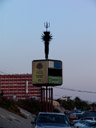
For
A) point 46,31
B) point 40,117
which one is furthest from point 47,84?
point 40,117

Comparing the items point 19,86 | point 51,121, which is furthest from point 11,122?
point 19,86

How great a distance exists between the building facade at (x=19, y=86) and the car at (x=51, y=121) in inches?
2457

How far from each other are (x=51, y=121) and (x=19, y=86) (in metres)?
68.6

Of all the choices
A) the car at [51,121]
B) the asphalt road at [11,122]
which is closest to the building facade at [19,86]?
the asphalt road at [11,122]

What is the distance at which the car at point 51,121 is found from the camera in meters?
15.3

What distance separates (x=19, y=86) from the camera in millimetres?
84250

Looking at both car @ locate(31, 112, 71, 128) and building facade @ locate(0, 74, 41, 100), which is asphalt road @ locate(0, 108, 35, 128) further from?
building facade @ locate(0, 74, 41, 100)

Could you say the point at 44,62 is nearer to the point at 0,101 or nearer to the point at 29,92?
the point at 0,101

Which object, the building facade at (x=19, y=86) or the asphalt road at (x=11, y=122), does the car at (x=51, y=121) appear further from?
the building facade at (x=19, y=86)

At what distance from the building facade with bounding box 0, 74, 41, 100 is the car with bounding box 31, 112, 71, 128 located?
6241cm

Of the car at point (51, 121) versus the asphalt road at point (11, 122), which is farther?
the asphalt road at point (11, 122)

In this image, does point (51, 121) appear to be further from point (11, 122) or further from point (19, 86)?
point (19, 86)

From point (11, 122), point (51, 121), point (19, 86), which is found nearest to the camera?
point (51, 121)

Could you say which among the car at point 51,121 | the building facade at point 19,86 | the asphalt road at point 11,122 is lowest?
the asphalt road at point 11,122
